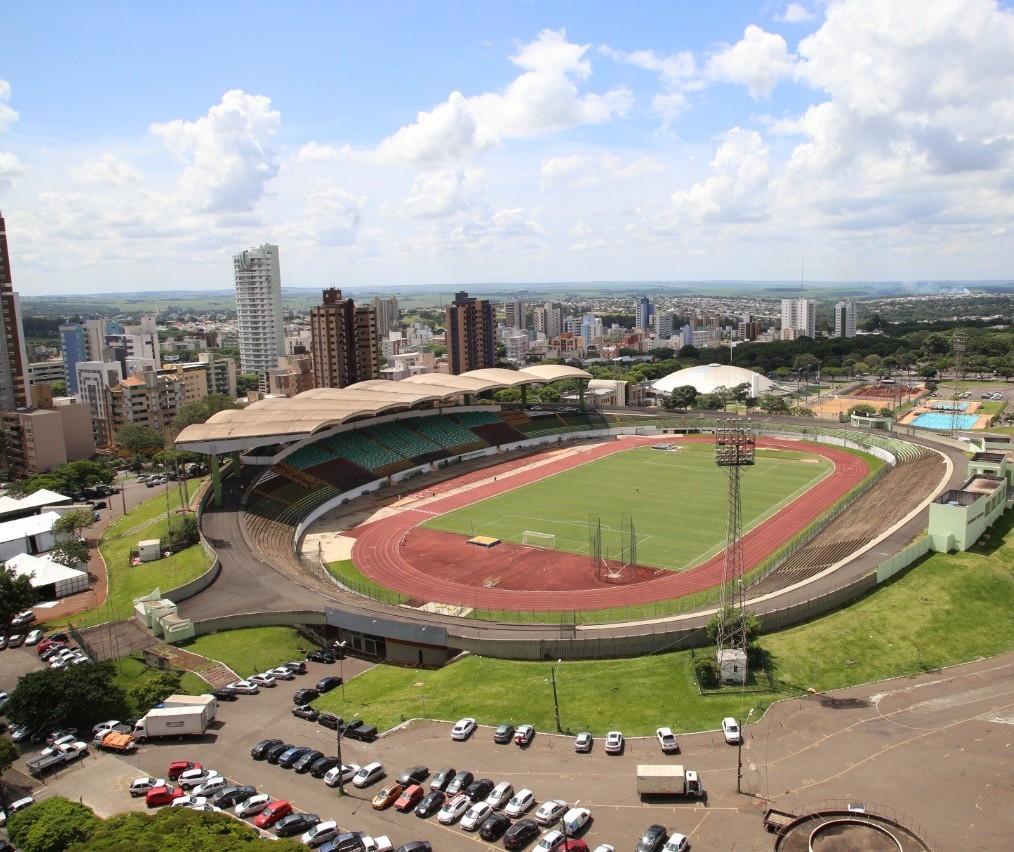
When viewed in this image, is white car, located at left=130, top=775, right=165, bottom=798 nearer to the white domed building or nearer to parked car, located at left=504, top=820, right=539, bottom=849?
parked car, located at left=504, top=820, right=539, bottom=849

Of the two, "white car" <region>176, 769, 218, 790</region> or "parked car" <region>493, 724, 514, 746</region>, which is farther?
"parked car" <region>493, 724, 514, 746</region>

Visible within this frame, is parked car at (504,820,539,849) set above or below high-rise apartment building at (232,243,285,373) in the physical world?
below

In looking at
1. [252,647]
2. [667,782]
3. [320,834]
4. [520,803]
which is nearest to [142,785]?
[320,834]

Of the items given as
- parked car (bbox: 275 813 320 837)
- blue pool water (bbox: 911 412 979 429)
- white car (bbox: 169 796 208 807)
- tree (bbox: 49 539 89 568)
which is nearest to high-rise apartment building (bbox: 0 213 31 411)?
tree (bbox: 49 539 89 568)

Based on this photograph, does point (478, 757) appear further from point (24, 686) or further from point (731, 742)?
point (24, 686)

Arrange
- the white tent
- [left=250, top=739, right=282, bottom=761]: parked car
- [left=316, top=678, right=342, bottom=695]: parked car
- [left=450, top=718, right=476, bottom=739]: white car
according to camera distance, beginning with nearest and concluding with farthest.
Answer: [left=250, top=739, right=282, bottom=761]: parked car
[left=450, top=718, right=476, bottom=739]: white car
[left=316, top=678, right=342, bottom=695]: parked car
the white tent

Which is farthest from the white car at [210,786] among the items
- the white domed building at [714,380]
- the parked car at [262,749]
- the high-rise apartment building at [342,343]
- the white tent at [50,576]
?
the high-rise apartment building at [342,343]

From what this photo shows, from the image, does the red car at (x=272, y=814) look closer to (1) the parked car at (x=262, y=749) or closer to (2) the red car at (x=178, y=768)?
(1) the parked car at (x=262, y=749)
